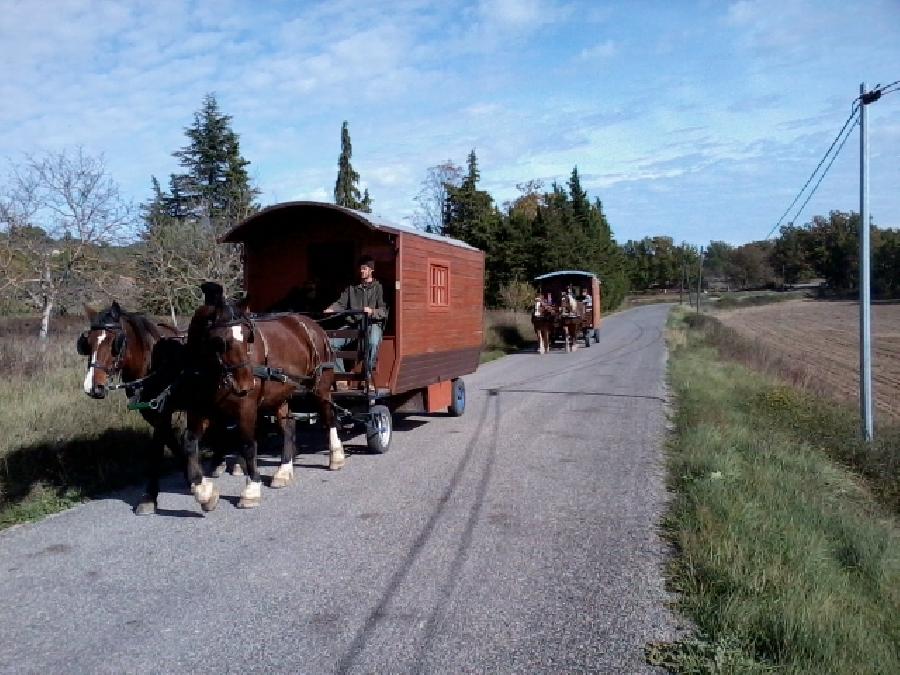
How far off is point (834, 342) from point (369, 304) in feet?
126

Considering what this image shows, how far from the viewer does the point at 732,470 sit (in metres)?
8.14

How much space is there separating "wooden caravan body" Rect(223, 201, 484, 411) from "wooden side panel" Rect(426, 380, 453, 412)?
0.02 m

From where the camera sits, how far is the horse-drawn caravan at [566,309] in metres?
27.9

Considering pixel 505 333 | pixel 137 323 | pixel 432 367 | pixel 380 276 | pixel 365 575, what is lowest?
pixel 365 575

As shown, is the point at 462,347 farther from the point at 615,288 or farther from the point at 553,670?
the point at 615,288

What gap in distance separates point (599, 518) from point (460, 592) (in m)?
2.14

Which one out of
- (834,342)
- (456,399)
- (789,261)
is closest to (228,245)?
(456,399)

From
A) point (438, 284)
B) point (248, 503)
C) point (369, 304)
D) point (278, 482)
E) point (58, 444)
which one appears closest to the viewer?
point (248, 503)

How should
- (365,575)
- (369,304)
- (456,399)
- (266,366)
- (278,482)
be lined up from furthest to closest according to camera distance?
(456,399)
(369,304)
(278,482)
(266,366)
(365,575)

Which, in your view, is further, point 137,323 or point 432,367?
point 432,367

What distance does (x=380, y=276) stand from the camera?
10609 mm

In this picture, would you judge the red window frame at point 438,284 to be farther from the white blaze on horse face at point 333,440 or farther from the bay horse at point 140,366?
the bay horse at point 140,366

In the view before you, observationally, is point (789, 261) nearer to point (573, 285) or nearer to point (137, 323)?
point (573, 285)

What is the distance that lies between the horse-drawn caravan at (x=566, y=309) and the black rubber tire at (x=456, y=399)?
590 inches
